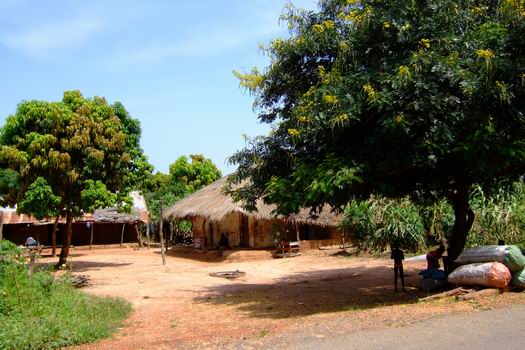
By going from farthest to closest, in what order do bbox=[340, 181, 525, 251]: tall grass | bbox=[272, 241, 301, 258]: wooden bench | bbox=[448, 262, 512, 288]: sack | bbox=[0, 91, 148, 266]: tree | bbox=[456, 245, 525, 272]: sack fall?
bbox=[272, 241, 301, 258]: wooden bench → bbox=[0, 91, 148, 266]: tree → bbox=[340, 181, 525, 251]: tall grass → bbox=[456, 245, 525, 272]: sack → bbox=[448, 262, 512, 288]: sack

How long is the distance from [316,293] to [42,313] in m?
6.67

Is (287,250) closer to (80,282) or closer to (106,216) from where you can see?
(80,282)

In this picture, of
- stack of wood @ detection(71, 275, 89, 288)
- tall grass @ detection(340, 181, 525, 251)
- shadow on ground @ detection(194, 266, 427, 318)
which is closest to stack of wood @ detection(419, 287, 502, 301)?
shadow on ground @ detection(194, 266, 427, 318)

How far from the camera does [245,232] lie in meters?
25.9

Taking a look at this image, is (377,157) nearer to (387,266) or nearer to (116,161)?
(387,266)

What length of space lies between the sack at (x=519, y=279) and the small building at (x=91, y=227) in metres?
26.7

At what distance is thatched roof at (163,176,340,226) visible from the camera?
23616 millimetres

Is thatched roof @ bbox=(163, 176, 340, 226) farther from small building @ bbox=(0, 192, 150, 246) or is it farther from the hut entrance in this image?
small building @ bbox=(0, 192, 150, 246)

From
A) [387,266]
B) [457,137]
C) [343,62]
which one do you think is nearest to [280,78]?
[343,62]

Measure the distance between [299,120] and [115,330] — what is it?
4.94 m

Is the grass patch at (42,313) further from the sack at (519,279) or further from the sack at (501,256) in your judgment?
the sack at (519,279)

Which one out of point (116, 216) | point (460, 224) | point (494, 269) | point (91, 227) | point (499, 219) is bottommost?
point (494, 269)


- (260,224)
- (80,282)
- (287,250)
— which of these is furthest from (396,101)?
(260,224)

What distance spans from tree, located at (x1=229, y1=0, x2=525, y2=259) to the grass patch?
3.94m
